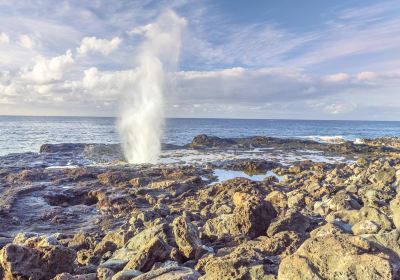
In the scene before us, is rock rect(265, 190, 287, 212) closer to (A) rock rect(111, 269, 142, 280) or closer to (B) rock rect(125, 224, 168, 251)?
(B) rock rect(125, 224, 168, 251)

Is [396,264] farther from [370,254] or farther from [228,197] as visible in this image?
[228,197]

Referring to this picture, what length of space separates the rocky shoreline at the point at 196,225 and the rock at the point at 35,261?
18 mm

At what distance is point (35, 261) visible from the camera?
6.99 m

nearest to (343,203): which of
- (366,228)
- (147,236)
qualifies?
(366,228)

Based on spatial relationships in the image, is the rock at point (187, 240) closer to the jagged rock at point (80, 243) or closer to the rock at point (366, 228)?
the jagged rock at point (80, 243)

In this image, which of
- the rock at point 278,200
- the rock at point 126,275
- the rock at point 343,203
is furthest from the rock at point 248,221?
the rock at point 278,200

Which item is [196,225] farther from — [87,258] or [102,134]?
[102,134]

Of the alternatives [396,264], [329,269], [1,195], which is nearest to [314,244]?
[329,269]

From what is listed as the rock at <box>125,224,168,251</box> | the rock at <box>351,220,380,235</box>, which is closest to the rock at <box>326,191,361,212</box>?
the rock at <box>351,220,380,235</box>

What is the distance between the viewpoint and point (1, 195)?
19500 millimetres

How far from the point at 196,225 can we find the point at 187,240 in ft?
13.2

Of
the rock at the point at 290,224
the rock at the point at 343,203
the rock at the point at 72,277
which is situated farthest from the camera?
the rock at the point at 343,203

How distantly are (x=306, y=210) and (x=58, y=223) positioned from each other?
10.6 m

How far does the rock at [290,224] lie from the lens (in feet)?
30.8
